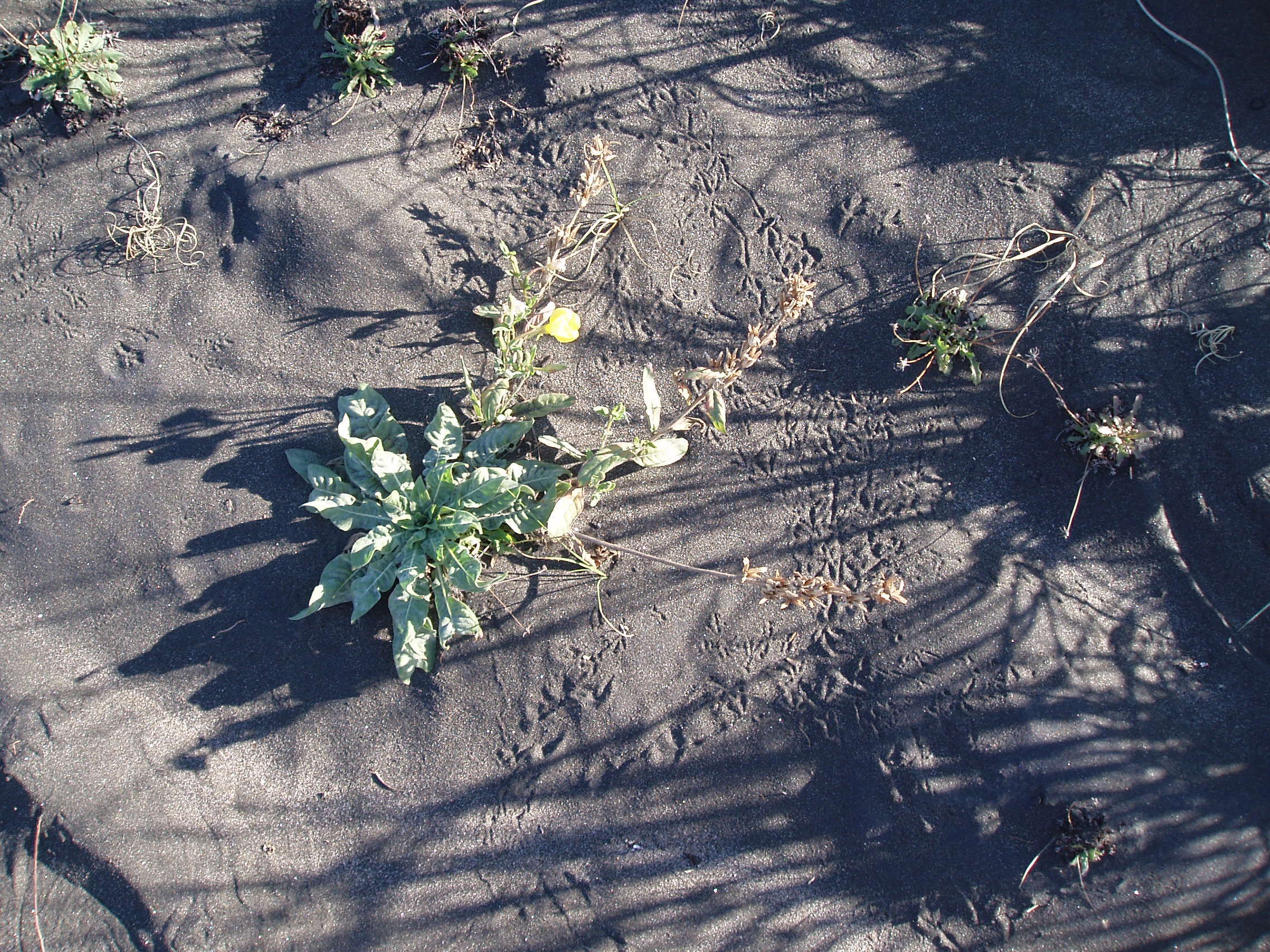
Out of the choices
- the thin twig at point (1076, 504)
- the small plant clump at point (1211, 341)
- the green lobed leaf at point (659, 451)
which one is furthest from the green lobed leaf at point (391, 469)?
the small plant clump at point (1211, 341)

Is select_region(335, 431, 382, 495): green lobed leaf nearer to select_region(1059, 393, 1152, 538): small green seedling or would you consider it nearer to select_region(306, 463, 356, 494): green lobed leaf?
select_region(306, 463, 356, 494): green lobed leaf

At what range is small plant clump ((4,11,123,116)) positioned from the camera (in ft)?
10.8

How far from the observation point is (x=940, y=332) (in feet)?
10.6

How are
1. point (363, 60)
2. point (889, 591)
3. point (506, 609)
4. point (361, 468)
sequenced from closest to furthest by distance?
1. point (889, 591)
2. point (361, 468)
3. point (506, 609)
4. point (363, 60)

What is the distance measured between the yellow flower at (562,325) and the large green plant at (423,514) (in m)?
0.29

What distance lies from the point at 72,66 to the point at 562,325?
2.73m

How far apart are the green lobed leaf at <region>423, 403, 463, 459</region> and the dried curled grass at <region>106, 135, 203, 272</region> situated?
1.47m

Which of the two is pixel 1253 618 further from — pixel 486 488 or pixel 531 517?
pixel 486 488

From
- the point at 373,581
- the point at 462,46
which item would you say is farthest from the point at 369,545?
the point at 462,46

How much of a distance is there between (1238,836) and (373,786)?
3.71 meters

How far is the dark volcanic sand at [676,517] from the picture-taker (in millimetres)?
2912

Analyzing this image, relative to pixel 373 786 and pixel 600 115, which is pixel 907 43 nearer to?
pixel 600 115

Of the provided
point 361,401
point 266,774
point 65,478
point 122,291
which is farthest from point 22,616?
A: point 361,401

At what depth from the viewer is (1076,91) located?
3459 millimetres
